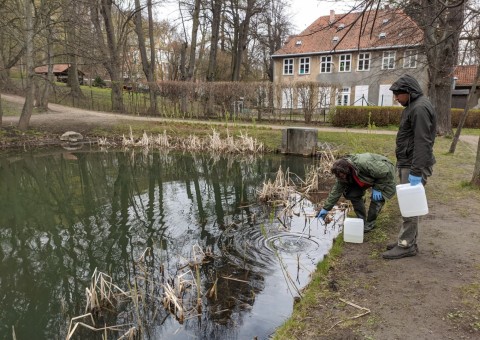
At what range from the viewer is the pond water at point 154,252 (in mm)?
4262

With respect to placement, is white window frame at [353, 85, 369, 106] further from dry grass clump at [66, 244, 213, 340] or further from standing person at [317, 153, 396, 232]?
dry grass clump at [66, 244, 213, 340]

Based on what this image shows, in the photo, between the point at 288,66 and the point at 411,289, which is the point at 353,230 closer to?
the point at 411,289

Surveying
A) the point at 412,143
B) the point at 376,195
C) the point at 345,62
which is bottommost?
the point at 376,195

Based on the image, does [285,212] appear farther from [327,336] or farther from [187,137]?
[187,137]

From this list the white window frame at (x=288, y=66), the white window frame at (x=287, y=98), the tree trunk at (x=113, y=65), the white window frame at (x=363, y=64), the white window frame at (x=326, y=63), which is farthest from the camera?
the white window frame at (x=288, y=66)

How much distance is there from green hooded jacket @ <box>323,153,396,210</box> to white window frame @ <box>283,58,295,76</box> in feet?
102

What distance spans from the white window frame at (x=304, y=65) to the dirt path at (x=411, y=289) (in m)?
30.0

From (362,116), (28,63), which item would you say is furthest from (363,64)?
(28,63)

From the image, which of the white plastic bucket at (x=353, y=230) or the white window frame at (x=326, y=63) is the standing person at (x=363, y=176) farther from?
the white window frame at (x=326, y=63)

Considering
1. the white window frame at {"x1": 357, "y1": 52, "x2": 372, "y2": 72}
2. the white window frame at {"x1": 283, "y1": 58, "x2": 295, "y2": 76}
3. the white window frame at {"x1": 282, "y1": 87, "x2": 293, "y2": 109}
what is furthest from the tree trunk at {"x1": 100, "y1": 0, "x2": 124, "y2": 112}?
the white window frame at {"x1": 357, "y1": 52, "x2": 372, "y2": 72}

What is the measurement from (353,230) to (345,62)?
97.0 ft

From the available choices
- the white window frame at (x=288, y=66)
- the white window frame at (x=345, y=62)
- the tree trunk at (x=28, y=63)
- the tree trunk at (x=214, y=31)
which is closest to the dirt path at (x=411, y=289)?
the tree trunk at (x=28, y=63)

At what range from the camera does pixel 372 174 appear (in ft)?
16.5

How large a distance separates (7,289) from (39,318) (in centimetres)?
97
